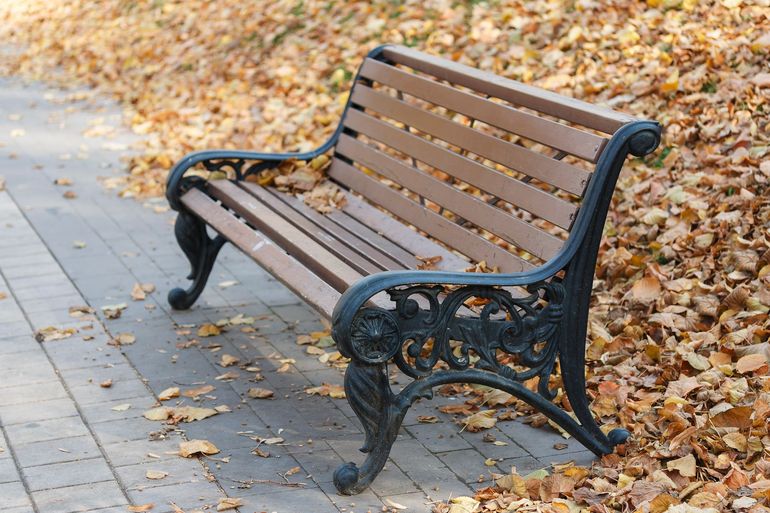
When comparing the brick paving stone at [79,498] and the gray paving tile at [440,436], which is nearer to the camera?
the brick paving stone at [79,498]

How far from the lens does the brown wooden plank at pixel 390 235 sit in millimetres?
4297

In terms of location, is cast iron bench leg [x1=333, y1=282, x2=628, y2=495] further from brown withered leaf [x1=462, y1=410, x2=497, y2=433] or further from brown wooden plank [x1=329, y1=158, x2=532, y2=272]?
brown withered leaf [x1=462, y1=410, x2=497, y2=433]

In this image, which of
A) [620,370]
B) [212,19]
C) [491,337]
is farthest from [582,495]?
[212,19]

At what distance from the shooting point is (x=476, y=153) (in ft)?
14.1

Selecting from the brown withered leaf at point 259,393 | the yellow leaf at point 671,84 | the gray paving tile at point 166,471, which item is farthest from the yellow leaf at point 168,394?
the yellow leaf at point 671,84

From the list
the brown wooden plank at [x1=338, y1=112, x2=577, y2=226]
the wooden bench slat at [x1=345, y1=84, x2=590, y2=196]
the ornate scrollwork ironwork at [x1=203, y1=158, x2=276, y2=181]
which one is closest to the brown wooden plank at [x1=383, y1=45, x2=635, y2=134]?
the wooden bench slat at [x1=345, y1=84, x2=590, y2=196]

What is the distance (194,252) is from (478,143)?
1705 mm

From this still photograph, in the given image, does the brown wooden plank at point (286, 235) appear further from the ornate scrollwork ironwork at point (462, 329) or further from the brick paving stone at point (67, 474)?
the brick paving stone at point (67, 474)

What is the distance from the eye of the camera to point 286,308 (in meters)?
5.41

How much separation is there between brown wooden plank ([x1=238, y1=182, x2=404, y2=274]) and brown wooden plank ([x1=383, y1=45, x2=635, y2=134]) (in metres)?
0.80

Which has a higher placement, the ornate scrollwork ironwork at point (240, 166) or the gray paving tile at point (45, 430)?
the ornate scrollwork ironwork at point (240, 166)

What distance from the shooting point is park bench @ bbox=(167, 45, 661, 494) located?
3.51 m

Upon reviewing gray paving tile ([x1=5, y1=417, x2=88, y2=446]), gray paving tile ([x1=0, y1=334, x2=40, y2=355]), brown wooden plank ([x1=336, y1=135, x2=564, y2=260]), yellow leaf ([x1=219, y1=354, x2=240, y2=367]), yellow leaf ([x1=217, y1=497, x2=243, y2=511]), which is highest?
brown wooden plank ([x1=336, y1=135, x2=564, y2=260])

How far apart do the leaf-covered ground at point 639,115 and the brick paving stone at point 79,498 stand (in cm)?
114
